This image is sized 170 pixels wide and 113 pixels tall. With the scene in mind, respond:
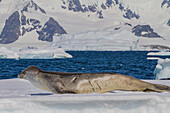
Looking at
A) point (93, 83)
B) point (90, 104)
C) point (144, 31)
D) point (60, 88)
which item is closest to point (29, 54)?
point (60, 88)

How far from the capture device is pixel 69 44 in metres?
84.8

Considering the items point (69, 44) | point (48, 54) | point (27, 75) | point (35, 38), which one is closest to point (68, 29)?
point (35, 38)

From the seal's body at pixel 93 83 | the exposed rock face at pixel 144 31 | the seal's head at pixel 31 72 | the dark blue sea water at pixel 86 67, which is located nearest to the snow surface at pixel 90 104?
the seal's body at pixel 93 83

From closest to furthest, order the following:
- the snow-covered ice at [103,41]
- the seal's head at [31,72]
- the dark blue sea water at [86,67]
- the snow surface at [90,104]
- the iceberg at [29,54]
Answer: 1. the snow surface at [90,104]
2. the seal's head at [31,72]
3. the dark blue sea water at [86,67]
4. the iceberg at [29,54]
5. the snow-covered ice at [103,41]

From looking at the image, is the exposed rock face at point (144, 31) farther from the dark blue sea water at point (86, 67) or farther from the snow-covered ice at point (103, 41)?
the dark blue sea water at point (86, 67)

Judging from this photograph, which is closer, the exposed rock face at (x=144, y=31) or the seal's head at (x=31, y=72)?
the seal's head at (x=31, y=72)

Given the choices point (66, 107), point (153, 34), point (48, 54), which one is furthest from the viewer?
point (153, 34)

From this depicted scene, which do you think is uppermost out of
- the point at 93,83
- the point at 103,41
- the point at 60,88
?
the point at 93,83

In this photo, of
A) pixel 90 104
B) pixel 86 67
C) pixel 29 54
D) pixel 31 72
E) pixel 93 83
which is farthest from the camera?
pixel 29 54

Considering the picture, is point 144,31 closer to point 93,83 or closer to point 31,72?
point 31,72

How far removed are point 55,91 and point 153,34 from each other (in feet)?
454

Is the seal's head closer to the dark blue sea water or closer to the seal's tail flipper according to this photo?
the seal's tail flipper

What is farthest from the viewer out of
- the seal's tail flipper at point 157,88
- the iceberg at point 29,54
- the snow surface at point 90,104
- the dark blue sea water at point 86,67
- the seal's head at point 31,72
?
the iceberg at point 29,54

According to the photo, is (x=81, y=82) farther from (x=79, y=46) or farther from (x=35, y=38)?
(x=35, y=38)
